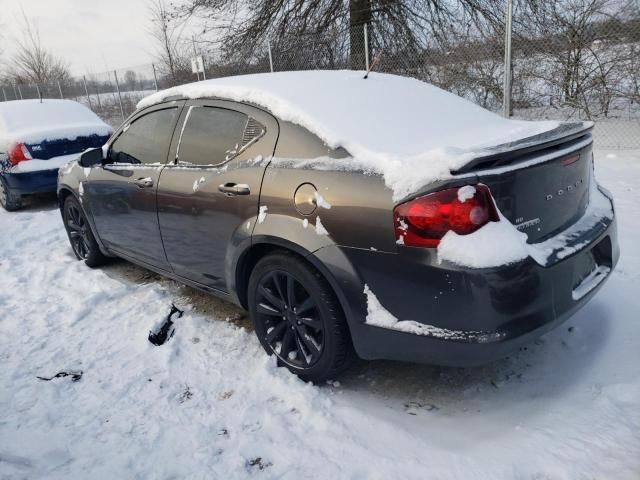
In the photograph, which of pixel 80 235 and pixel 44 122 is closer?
pixel 80 235

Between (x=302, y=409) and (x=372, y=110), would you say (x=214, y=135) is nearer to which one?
(x=372, y=110)

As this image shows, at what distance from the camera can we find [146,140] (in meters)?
3.56

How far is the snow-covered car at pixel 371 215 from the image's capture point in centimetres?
195

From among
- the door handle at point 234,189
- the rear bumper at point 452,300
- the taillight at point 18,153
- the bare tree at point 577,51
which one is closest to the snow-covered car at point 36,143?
the taillight at point 18,153

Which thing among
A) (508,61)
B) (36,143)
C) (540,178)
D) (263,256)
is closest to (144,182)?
(263,256)

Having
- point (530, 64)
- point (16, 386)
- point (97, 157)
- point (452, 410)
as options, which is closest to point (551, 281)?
point (452, 410)

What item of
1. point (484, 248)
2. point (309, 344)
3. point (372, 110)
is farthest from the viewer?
point (372, 110)

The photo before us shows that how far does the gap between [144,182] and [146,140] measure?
1.24 feet

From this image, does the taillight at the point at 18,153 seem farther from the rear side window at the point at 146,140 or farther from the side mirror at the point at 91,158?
the rear side window at the point at 146,140

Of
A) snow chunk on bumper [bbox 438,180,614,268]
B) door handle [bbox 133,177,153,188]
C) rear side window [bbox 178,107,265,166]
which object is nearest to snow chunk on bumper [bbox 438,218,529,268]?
snow chunk on bumper [bbox 438,180,614,268]

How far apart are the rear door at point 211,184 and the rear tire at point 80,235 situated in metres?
1.58

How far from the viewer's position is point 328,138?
7.76ft

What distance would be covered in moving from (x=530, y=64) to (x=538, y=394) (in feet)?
21.8

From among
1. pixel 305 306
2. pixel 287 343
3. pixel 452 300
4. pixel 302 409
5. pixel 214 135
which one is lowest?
pixel 302 409
